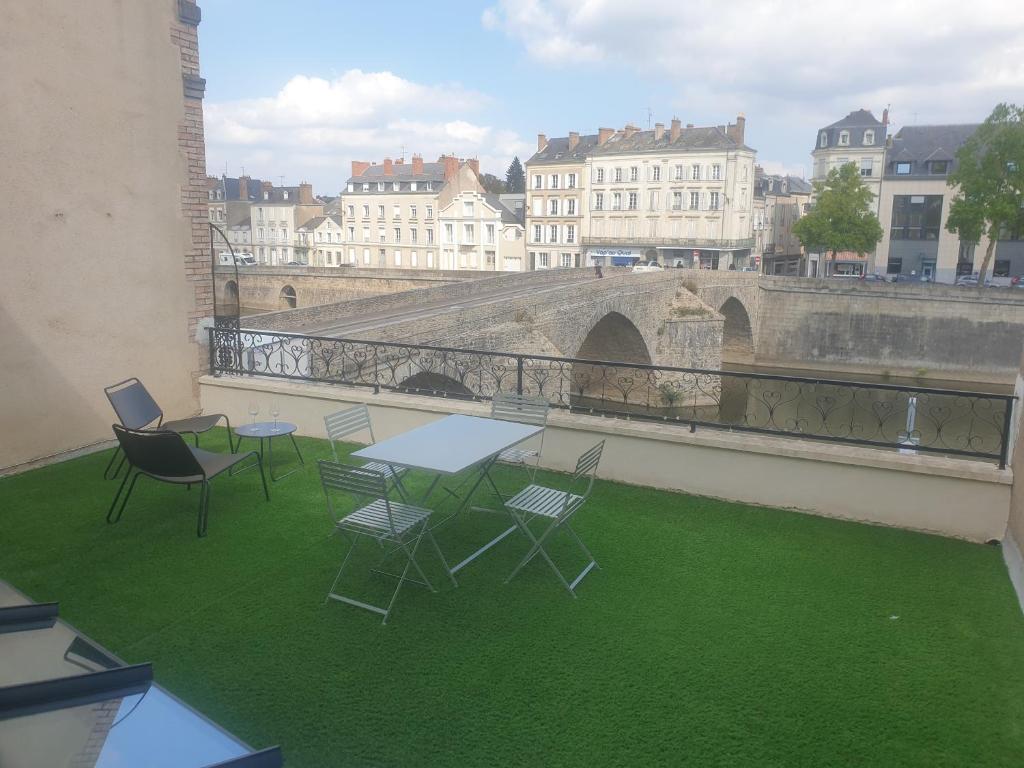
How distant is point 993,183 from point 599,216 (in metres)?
26.6

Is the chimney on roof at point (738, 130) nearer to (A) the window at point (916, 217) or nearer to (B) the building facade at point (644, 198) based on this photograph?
(B) the building facade at point (644, 198)

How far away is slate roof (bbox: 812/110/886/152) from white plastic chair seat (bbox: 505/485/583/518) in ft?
181

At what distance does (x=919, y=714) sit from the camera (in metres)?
3.40

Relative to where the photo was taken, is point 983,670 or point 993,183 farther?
point 993,183

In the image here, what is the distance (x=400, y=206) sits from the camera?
2291 inches

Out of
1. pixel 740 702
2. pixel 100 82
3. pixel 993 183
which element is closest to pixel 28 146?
pixel 100 82

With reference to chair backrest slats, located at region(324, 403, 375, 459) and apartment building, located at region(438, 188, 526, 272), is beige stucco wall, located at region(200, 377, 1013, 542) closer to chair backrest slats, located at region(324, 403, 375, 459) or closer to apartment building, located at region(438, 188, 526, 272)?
chair backrest slats, located at region(324, 403, 375, 459)

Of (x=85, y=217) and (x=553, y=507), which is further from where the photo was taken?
(x=85, y=217)

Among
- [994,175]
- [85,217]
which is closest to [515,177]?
[994,175]

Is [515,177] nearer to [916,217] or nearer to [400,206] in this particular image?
[400,206]

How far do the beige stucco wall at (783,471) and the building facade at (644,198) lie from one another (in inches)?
1828

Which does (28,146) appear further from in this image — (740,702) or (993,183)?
(993,183)

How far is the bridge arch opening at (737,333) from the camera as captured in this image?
37.3 m

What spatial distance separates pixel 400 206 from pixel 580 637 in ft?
187
